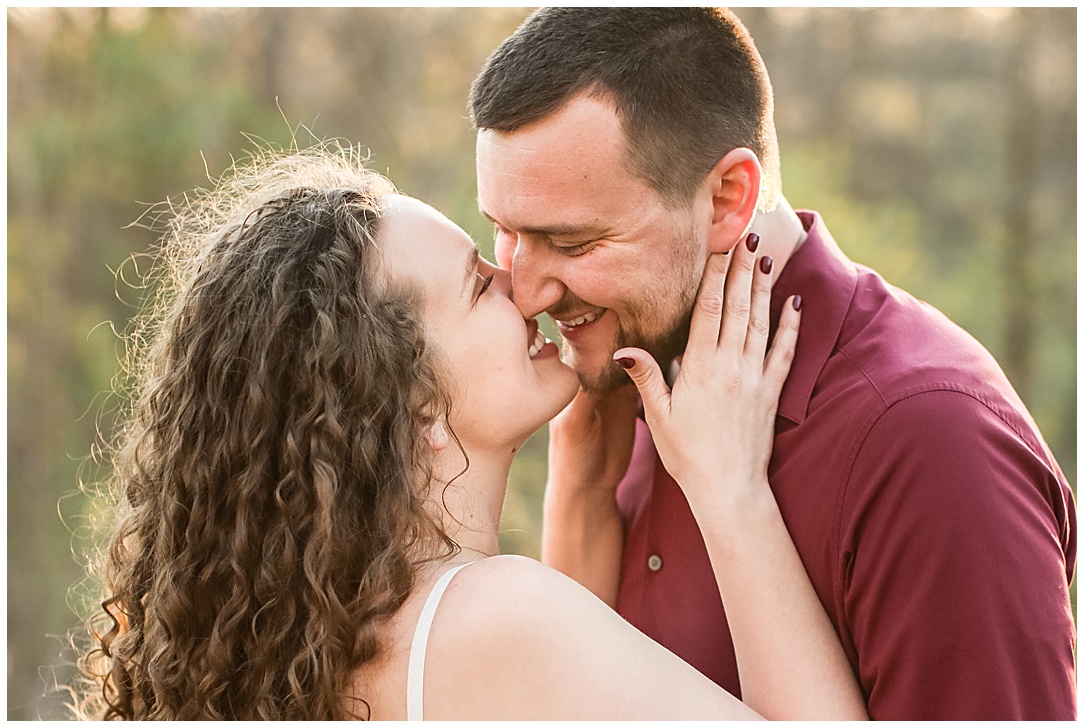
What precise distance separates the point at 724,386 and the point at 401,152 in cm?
762

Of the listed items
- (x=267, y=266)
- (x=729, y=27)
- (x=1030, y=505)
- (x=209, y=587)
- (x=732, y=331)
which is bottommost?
(x=209, y=587)

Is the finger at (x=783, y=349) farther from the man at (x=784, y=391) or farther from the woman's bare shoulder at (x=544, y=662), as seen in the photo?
the woman's bare shoulder at (x=544, y=662)

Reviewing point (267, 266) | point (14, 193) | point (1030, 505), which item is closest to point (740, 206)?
point (1030, 505)

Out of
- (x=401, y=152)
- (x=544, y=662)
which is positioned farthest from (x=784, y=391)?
(x=401, y=152)

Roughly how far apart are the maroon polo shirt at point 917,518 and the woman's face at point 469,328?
1.53 ft

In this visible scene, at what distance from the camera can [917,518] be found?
1.75 m

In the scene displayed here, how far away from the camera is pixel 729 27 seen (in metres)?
2.33

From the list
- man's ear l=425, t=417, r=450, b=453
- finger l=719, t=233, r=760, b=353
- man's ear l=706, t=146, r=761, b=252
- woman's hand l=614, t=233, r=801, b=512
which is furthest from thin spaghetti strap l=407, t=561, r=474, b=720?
man's ear l=706, t=146, r=761, b=252

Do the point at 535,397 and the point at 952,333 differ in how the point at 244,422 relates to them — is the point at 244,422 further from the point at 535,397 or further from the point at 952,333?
the point at 952,333

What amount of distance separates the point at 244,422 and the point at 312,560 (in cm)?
32

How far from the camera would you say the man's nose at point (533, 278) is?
88.3 inches

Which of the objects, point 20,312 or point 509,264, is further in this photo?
point 20,312

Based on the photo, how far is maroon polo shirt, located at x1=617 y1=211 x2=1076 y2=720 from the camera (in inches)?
67.0

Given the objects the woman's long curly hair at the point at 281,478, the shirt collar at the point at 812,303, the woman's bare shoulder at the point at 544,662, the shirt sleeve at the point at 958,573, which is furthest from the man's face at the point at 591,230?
the woman's bare shoulder at the point at 544,662
